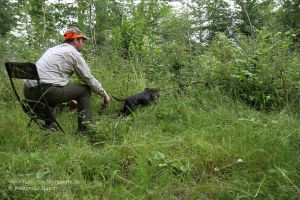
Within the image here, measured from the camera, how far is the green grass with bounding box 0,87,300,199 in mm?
2311

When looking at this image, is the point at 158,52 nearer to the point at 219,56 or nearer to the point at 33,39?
the point at 219,56

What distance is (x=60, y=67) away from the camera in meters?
3.81

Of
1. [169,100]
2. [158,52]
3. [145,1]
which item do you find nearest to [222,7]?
[145,1]

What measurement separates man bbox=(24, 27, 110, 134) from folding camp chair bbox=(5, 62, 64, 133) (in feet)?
0.29

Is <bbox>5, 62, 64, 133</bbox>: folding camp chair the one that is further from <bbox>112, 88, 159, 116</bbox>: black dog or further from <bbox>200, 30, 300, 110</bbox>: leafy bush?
<bbox>200, 30, 300, 110</bbox>: leafy bush

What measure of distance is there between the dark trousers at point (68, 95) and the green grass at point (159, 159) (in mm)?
282

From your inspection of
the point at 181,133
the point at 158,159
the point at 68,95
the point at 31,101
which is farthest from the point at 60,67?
the point at 158,159

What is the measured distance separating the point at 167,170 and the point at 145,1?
18.2 meters

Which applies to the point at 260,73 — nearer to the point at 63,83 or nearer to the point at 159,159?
the point at 159,159

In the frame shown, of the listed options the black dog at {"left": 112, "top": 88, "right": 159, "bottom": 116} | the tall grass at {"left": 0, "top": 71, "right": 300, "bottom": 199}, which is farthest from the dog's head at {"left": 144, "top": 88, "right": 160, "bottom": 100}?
the tall grass at {"left": 0, "top": 71, "right": 300, "bottom": 199}

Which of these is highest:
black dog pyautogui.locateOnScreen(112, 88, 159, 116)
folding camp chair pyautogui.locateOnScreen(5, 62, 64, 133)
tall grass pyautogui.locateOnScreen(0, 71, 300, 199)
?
folding camp chair pyautogui.locateOnScreen(5, 62, 64, 133)

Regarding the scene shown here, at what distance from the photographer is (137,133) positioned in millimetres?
3434

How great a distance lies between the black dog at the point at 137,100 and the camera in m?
4.36

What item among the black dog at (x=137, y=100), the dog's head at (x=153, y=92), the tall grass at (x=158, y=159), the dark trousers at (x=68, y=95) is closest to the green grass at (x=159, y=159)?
the tall grass at (x=158, y=159)
